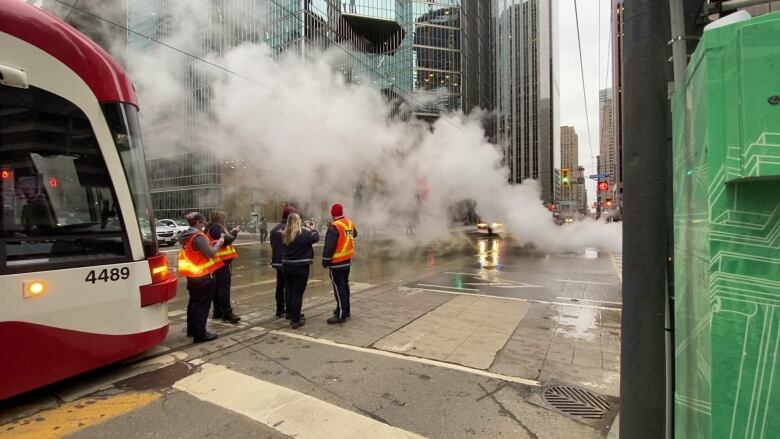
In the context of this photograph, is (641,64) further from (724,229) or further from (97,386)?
(97,386)

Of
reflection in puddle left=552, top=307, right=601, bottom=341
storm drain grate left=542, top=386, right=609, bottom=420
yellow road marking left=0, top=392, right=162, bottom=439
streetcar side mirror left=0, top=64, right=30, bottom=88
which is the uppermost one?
streetcar side mirror left=0, top=64, right=30, bottom=88

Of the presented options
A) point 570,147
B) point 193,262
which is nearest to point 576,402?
point 193,262

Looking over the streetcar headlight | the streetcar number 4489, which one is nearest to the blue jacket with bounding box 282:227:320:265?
the streetcar number 4489

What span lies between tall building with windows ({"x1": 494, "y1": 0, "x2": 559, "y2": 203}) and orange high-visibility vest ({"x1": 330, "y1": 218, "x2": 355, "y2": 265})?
18.8 m

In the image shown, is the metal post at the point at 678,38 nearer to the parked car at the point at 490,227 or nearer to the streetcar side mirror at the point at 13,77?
the streetcar side mirror at the point at 13,77

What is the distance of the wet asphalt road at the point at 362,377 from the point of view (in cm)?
299

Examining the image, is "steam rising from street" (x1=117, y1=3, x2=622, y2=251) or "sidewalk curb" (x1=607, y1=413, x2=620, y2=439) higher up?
"steam rising from street" (x1=117, y1=3, x2=622, y2=251)

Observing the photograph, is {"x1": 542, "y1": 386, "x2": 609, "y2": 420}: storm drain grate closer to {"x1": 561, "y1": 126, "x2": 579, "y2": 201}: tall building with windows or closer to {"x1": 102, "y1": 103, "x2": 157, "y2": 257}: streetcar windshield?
{"x1": 102, "y1": 103, "x2": 157, "y2": 257}: streetcar windshield

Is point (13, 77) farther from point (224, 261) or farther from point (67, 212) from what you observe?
point (224, 261)

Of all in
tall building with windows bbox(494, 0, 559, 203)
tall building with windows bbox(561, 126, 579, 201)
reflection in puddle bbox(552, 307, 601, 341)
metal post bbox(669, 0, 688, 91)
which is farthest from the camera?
tall building with windows bbox(561, 126, 579, 201)

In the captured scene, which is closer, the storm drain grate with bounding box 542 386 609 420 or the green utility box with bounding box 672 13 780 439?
the green utility box with bounding box 672 13 780 439

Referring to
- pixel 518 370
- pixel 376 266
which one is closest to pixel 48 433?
pixel 518 370

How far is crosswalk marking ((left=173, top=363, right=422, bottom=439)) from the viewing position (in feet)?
9.52

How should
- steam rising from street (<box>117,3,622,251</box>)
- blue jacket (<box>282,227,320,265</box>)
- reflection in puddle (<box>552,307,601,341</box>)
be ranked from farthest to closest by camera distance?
steam rising from street (<box>117,3,622,251</box>), blue jacket (<box>282,227,320,265</box>), reflection in puddle (<box>552,307,601,341</box>)
